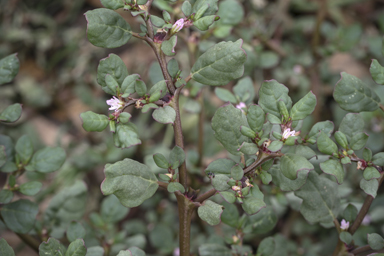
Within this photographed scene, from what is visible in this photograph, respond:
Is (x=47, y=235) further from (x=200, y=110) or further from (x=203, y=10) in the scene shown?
(x=203, y=10)

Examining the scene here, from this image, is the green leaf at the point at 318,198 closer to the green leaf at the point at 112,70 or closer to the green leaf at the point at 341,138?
the green leaf at the point at 341,138

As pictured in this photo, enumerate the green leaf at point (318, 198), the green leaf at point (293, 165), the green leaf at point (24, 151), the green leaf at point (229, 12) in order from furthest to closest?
1. the green leaf at point (229, 12)
2. the green leaf at point (24, 151)
3. the green leaf at point (318, 198)
4. the green leaf at point (293, 165)

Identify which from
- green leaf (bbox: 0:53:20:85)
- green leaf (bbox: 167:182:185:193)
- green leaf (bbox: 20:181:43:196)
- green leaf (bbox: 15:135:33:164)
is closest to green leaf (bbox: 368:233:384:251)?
green leaf (bbox: 167:182:185:193)

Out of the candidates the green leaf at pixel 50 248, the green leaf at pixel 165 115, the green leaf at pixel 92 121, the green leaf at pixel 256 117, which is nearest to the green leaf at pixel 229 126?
the green leaf at pixel 256 117

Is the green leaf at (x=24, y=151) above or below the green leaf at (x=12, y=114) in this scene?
below

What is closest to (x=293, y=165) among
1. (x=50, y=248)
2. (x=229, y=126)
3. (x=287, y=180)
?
(x=287, y=180)

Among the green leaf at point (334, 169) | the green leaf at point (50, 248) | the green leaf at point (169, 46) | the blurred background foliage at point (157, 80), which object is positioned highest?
the green leaf at point (169, 46)

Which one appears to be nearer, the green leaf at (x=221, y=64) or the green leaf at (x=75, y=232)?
the green leaf at (x=221, y=64)

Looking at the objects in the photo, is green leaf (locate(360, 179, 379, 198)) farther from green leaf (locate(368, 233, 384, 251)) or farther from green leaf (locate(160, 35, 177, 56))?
green leaf (locate(160, 35, 177, 56))
